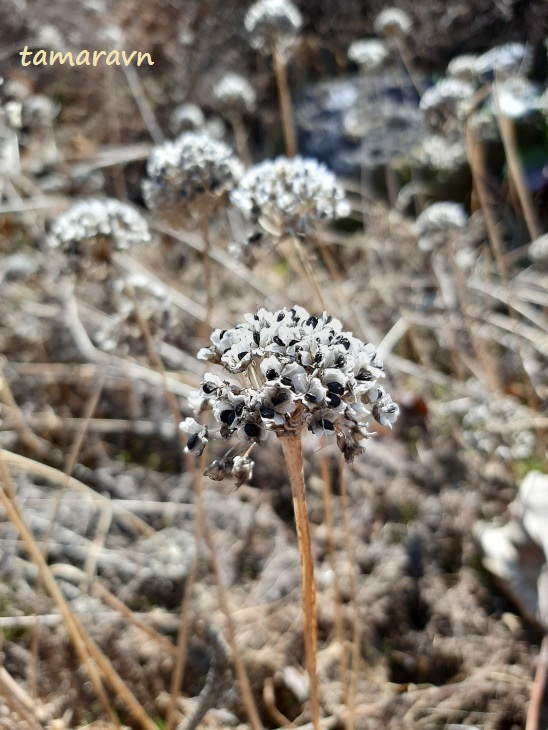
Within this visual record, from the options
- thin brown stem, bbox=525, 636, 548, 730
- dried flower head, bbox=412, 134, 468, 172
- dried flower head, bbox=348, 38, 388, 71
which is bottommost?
thin brown stem, bbox=525, 636, 548, 730

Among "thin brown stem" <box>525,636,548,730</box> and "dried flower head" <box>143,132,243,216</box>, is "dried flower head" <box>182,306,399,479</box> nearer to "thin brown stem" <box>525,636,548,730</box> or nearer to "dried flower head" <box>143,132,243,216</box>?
"dried flower head" <box>143,132,243,216</box>

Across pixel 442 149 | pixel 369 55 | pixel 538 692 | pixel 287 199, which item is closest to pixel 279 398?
pixel 287 199

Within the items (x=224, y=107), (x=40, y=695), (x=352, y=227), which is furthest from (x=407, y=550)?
(x=352, y=227)

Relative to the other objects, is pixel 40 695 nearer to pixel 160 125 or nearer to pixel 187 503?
pixel 187 503

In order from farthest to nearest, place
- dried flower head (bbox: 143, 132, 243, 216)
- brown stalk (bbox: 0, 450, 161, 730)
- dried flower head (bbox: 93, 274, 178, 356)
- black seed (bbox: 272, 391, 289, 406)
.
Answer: dried flower head (bbox: 93, 274, 178, 356), dried flower head (bbox: 143, 132, 243, 216), brown stalk (bbox: 0, 450, 161, 730), black seed (bbox: 272, 391, 289, 406)

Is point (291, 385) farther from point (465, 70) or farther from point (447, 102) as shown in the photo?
point (465, 70)

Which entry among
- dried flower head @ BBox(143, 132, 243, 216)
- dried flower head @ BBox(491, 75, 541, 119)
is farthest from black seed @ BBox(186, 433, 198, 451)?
dried flower head @ BBox(491, 75, 541, 119)
